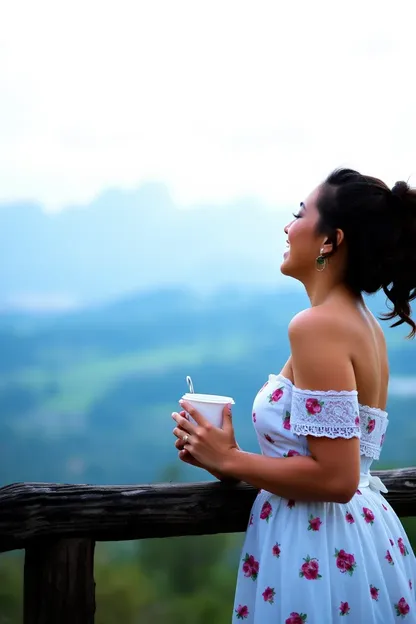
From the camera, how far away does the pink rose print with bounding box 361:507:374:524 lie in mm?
1287

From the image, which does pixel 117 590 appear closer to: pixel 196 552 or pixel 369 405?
pixel 196 552

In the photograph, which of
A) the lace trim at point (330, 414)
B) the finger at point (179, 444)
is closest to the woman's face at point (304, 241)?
the lace trim at point (330, 414)

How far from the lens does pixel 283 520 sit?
50.1 inches

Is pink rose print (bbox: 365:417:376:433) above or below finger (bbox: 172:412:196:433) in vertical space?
below

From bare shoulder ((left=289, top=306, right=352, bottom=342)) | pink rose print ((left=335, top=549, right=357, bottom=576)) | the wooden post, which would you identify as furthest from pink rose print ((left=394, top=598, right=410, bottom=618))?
the wooden post

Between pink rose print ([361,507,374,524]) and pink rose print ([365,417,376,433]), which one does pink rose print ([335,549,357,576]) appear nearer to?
pink rose print ([361,507,374,524])

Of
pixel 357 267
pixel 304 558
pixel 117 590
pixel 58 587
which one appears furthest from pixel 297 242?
pixel 117 590

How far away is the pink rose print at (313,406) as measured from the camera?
119cm

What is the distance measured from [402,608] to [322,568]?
0.55ft

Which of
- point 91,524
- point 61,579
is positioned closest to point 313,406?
point 91,524

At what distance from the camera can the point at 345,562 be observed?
1231 mm

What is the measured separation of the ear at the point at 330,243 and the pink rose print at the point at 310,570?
0.49 m

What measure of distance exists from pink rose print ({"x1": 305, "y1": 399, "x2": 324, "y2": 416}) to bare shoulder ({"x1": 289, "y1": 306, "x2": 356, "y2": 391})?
2cm

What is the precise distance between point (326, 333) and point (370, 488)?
37cm
